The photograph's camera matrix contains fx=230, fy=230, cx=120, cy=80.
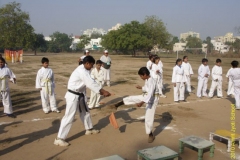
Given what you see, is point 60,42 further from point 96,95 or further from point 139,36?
point 96,95

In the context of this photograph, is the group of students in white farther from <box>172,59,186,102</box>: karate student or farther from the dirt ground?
the dirt ground

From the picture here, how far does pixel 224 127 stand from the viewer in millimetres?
6852

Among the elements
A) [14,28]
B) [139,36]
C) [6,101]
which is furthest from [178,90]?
[14,28]

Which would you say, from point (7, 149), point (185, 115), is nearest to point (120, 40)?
point (185, 115)

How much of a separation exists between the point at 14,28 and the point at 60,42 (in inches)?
1527

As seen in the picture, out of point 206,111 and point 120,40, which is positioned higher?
point 120,40

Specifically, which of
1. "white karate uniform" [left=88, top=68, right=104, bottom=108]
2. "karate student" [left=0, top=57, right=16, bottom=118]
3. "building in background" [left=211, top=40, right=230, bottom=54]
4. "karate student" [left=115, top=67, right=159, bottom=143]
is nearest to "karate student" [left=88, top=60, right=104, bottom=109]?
"white karate uniform" [left=88, top=68, right=104, bottom=108]

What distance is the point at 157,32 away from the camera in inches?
1983

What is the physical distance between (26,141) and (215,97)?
908 centimetres

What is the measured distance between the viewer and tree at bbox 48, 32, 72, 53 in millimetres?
84100

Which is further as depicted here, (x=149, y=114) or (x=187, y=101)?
(x=187, y=101)

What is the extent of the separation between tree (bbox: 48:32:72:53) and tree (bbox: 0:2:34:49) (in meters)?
32.2

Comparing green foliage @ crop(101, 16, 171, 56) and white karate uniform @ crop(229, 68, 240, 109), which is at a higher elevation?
green foliage @ crop(101, 16, 171, 56)

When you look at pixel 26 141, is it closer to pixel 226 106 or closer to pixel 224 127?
pixel 224 127
